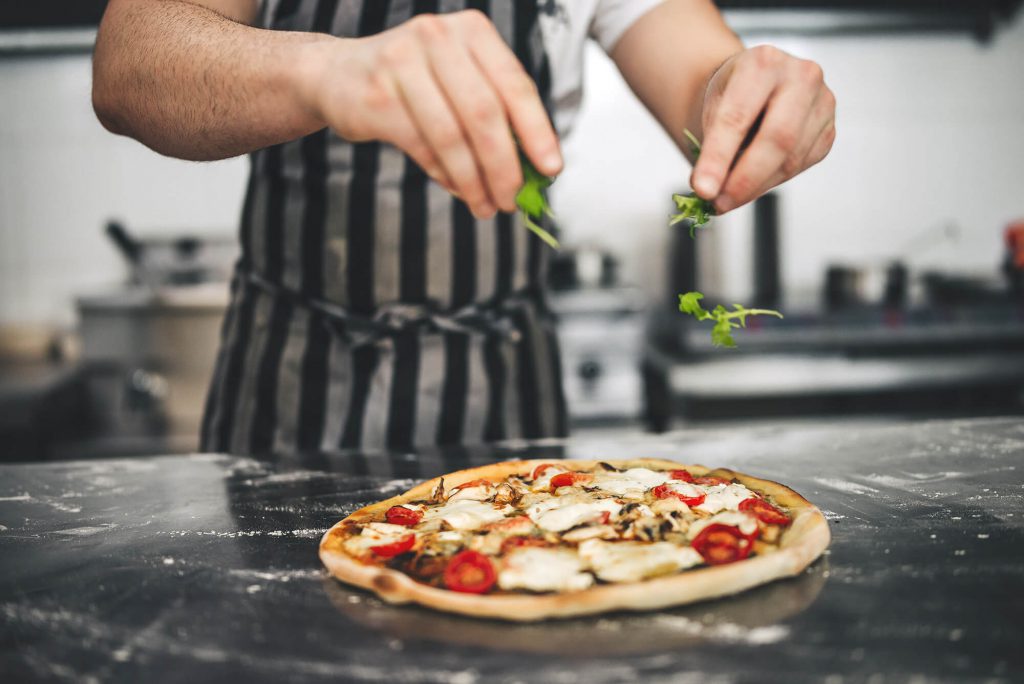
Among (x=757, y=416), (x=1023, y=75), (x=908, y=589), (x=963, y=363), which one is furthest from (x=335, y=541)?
(x=1023, y=75)

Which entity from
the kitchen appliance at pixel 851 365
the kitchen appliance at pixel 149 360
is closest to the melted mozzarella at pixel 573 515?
the kitchen appliance at pixel 851 365

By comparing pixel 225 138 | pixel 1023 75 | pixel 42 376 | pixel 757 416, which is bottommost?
pixel 757 416

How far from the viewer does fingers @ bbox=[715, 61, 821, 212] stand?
3.48 ft

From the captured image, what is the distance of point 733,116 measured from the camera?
1044mm

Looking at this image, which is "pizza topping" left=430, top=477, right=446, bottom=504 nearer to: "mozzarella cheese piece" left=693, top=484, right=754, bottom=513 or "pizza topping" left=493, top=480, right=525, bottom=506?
"pizza topping" left=493, top=480, right=525, bottom=506

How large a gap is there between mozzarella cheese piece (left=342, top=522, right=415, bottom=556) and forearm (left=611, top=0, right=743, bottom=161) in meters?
0.80

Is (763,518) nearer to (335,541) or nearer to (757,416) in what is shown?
(335,541)

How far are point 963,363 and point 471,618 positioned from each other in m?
2.81

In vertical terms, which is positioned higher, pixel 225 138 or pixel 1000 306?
pixel 225 138

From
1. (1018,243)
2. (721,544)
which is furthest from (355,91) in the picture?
(1018,243)

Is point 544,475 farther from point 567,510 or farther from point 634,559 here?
point 634,559

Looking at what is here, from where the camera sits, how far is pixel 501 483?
1197 millimetres

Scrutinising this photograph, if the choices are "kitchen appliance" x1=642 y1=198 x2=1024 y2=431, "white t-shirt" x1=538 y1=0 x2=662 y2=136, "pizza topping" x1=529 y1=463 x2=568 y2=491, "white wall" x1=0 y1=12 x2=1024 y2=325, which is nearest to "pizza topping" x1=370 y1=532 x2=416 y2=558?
"pizza topping" x1=529 y1=463 x2=568 y2=491

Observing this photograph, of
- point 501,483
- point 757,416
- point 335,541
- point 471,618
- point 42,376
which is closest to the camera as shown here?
point 471,618
